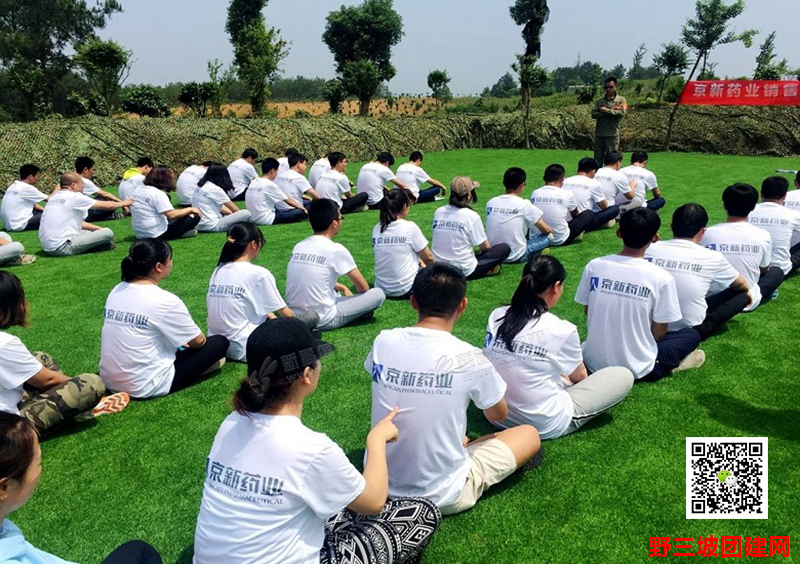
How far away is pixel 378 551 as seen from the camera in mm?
2328

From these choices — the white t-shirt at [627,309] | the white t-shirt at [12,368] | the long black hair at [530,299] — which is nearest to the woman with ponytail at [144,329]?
the white t-shirt at [12,368]

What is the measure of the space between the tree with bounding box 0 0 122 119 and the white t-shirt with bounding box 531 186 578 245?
27.7m

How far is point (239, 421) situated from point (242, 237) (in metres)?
2.61

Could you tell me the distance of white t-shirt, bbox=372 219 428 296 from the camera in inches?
234

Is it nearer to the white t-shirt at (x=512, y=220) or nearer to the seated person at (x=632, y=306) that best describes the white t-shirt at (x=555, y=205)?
the white t-shirt at (x=512, y=220)

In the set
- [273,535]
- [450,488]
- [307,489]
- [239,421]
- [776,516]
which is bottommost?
[776,516]

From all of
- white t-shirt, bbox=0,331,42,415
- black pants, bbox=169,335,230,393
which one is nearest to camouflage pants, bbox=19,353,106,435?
white t-shirt, bbox=0,331,42,415

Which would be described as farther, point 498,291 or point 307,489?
point 498,291

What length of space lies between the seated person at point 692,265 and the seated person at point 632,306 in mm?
366

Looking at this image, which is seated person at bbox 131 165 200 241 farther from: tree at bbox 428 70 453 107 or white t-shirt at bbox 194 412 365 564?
tree at bbox 428 70 453 107

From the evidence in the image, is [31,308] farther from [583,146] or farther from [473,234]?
[583,146]

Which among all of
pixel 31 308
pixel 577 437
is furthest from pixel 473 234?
pixel 31 308

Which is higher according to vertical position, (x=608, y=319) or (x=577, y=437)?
(x=608, y=319)

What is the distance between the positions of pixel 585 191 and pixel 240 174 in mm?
7194
